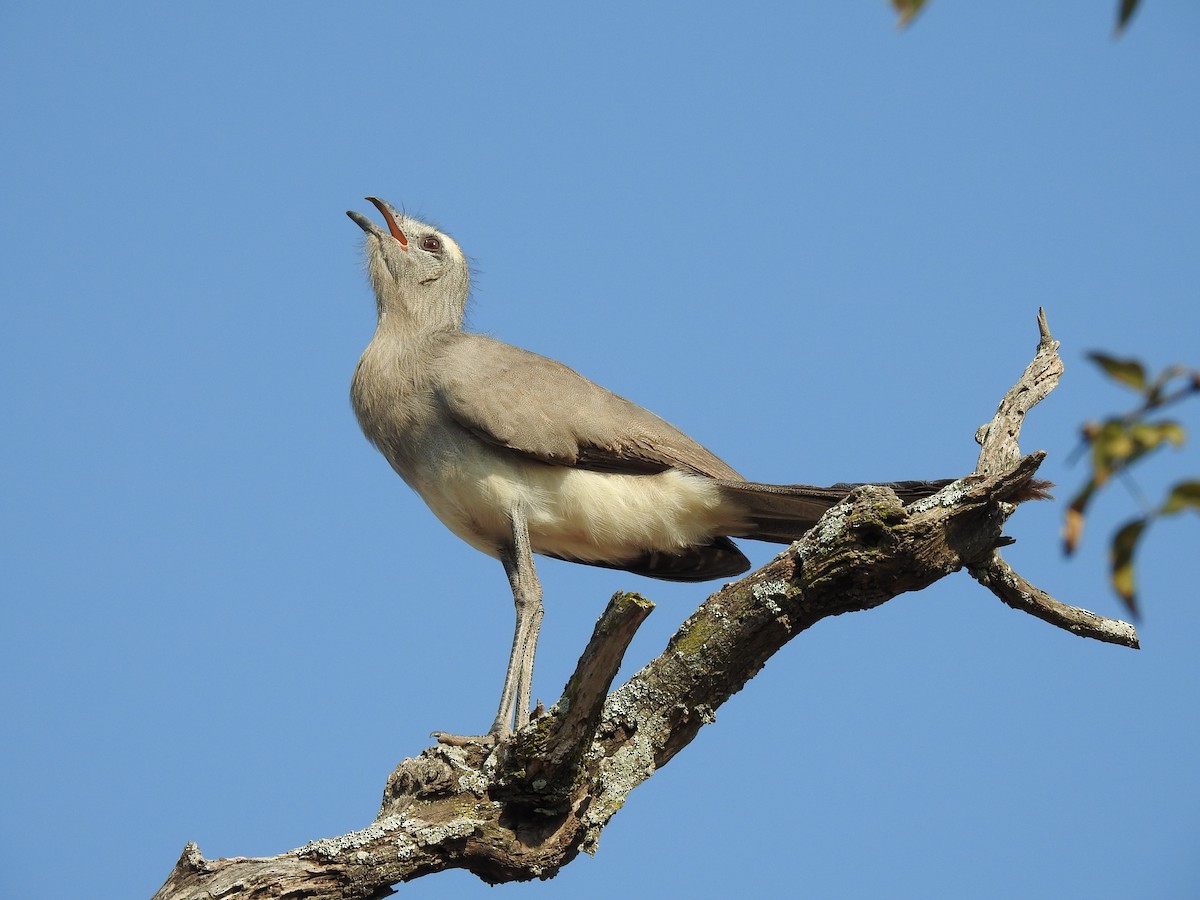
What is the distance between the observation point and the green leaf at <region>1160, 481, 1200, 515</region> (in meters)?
1.70

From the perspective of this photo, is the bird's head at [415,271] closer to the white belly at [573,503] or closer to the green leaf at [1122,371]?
the white belly at [573,503]

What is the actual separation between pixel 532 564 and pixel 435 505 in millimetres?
844

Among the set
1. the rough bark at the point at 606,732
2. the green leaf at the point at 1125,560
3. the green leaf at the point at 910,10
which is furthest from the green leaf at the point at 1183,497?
the rough bark at the point at 606,732

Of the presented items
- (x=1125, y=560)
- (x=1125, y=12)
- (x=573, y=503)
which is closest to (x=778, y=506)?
(x=573, y=503)

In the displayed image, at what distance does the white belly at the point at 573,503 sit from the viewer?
25.2 ft

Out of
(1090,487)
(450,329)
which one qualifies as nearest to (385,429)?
(450,329)

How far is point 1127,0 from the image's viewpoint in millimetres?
1687

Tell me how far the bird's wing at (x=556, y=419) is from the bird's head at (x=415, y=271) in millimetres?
917

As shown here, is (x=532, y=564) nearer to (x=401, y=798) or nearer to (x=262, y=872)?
(x=401, y=798)

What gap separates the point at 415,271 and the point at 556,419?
209 centimetres

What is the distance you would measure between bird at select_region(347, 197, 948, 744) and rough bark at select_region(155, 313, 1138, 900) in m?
1.27

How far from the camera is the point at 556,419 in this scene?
7727 millimetres

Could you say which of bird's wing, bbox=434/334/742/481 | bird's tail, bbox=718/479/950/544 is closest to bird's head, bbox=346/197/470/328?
bird's wing, bbox=434/334/742/481

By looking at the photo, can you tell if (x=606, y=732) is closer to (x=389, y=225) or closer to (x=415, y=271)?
(x=415, y=271)
